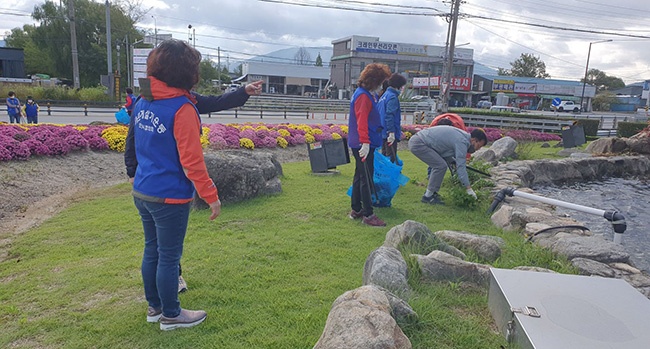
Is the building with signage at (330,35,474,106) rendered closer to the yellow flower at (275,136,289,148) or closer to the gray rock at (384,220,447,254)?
the yellow flower at (275,136,289,148)

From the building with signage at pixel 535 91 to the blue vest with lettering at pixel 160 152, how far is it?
65632 millimetres

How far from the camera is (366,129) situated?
192 inches

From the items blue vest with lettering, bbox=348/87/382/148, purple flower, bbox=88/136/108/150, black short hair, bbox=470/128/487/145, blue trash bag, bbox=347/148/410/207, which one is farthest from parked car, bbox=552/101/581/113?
blue vest with lettering, bbox=348/87/382/148

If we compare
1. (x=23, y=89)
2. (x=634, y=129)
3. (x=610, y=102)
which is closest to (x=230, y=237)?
(x=634, y=129)

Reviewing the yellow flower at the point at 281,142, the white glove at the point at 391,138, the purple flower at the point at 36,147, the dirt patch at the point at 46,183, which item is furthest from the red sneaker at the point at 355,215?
the yellow flower at the point at 281,142

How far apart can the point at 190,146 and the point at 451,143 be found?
4.46 meters

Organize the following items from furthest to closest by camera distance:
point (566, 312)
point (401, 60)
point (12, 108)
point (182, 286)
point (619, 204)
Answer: point (401, 60)
point (12, 108)
point (619, 204)
point (182, 286)
point (566, 312)

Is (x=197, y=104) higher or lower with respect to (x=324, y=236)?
higher

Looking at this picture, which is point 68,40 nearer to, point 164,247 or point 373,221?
point 373,221

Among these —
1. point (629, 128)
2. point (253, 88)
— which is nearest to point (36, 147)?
point (253, 88)

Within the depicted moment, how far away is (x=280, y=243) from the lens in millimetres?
4379

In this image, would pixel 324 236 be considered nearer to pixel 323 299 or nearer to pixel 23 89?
pixel 323 299

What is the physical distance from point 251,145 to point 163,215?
8.39m

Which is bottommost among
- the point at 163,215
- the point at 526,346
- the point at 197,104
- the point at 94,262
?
the point at 94,262
